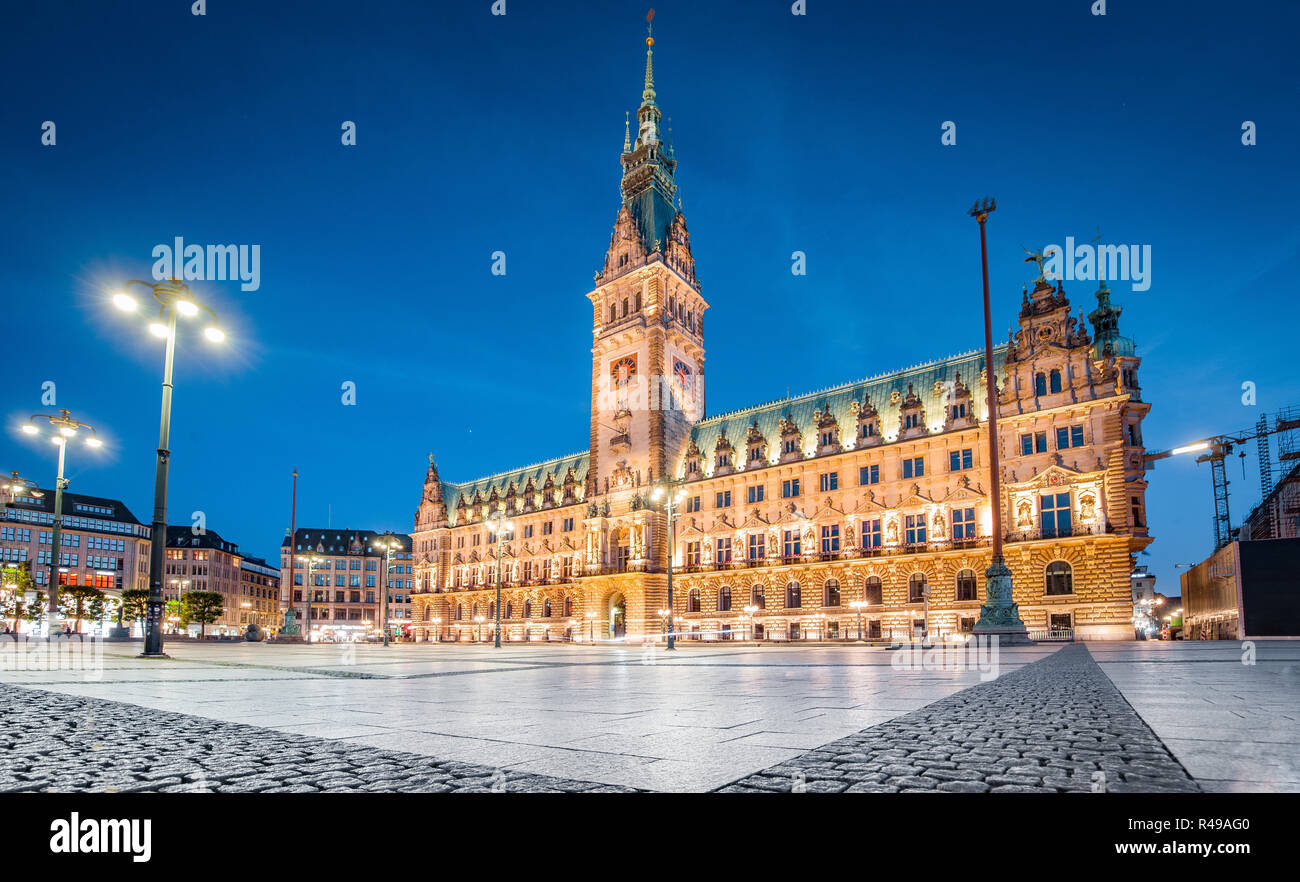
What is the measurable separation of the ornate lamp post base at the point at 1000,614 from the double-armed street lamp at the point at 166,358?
28.1 metres

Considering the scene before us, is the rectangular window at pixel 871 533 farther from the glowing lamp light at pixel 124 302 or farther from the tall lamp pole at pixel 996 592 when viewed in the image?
the glowing lamp light at pixel 124 302

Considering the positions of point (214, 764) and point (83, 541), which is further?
point (83, 541)

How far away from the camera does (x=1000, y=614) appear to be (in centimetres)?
3102

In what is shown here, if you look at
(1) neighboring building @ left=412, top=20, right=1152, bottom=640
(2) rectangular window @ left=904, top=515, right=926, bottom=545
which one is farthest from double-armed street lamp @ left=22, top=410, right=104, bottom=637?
(2) rectangular window @ left=904, top=515, right=926, bottom=545

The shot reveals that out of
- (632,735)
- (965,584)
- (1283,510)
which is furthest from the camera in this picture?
(1283,510)

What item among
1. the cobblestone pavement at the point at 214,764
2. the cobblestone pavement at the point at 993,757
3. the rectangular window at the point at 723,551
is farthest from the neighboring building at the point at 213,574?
the cobblestone pavement at the point at 993,757

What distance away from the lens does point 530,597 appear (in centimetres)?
8562

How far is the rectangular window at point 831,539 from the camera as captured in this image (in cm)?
6006

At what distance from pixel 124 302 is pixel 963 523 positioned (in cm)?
4916

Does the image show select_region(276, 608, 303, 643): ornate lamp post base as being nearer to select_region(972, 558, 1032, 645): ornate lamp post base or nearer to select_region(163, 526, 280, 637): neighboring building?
select_region(972, 558, 1032, 645): ornate lamp post base

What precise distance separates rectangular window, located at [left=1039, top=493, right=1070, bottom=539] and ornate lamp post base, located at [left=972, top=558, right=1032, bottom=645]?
20075 mm

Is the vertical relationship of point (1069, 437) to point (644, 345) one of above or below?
below

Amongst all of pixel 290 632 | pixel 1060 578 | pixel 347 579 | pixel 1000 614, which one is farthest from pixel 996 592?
pixel 347 579

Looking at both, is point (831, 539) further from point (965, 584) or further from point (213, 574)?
point (213, 574)
